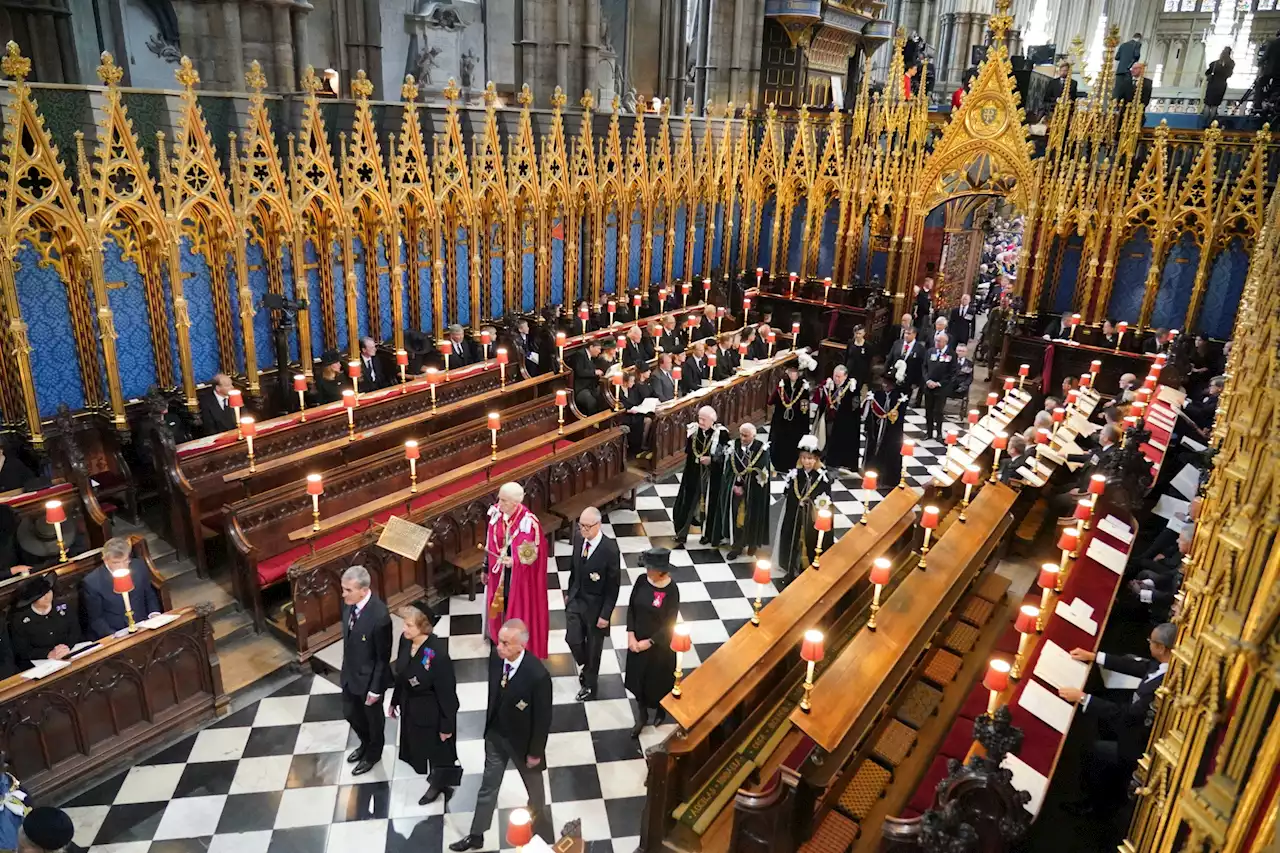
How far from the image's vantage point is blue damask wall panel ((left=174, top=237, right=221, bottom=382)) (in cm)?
1084

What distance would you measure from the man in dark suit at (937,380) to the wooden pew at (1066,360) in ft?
9.82

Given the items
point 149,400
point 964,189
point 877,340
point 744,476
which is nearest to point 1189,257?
point 964,189

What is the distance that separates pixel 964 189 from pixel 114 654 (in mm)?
17299

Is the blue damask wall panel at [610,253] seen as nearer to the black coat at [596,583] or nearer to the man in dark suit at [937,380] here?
the man in dark suit at [937,380]

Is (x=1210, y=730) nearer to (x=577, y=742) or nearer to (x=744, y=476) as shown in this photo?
(x=577, y=742)

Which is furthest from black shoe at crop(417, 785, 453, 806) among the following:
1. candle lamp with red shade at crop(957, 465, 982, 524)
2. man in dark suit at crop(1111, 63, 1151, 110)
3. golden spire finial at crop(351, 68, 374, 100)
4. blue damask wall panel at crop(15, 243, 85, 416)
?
man in dark suit at crop(1111, 63, 1151, 110)

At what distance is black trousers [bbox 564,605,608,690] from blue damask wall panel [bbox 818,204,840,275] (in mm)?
14256

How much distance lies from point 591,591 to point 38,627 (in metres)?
4.21

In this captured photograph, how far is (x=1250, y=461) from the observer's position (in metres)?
2.23

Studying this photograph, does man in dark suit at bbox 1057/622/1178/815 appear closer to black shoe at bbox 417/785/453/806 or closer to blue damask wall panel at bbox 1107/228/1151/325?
black shoe at bbox 417/785/453/806

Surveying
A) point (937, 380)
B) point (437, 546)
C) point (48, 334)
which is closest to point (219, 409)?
point (48, 334)

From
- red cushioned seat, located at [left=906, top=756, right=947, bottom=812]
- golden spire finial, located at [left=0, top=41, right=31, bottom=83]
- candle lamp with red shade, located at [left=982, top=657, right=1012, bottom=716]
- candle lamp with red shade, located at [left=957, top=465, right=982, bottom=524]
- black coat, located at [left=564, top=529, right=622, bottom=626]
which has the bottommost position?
red cushioned seat, located at [left=906, top=756, right=947, bottom=812]

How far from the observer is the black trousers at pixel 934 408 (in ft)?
46.3

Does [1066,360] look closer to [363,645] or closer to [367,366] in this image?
[367,366]
